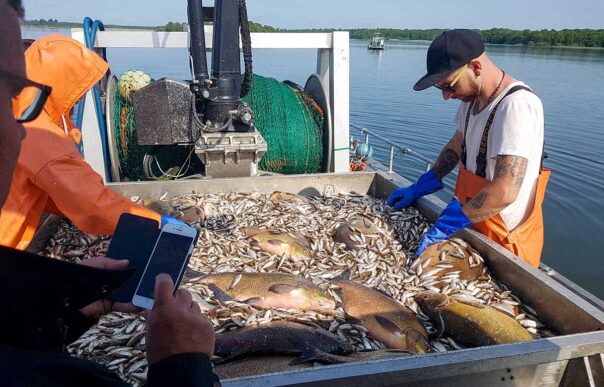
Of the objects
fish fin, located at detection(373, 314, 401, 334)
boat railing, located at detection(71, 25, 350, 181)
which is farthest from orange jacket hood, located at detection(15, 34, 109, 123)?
boat railing, located at detection(71, 25, 350, 181)

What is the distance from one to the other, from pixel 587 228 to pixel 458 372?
10.4m

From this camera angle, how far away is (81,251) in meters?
4.39

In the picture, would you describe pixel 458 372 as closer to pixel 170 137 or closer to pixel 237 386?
pixel 237 386

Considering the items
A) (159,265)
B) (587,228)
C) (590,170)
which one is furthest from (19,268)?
(590,170)

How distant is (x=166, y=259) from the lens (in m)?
2.27

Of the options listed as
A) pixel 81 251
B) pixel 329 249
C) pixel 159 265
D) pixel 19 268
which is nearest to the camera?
pixel 19 268

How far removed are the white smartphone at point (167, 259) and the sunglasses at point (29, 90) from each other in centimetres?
103

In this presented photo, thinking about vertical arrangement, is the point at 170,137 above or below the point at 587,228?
above

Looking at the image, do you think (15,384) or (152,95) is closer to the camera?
(15,384)

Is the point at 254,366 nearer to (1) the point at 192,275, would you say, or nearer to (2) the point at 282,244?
(1) the point at 192,275

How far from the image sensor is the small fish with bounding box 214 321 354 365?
2.94 metres

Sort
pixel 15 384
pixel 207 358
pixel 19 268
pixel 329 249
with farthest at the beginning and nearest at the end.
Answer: pixel 329 249 < pixel 207 358 < pixel 19 268 < pixel 15 384

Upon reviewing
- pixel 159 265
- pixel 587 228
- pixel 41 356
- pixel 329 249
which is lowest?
pixel 587 228

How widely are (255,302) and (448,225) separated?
206 centimetres
